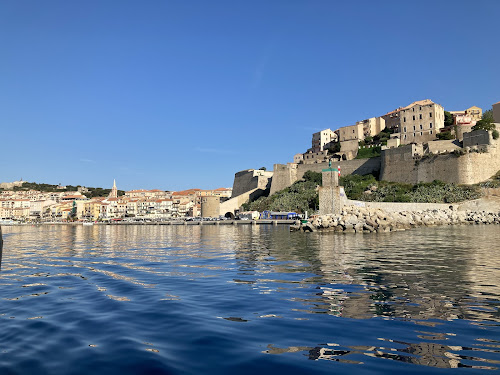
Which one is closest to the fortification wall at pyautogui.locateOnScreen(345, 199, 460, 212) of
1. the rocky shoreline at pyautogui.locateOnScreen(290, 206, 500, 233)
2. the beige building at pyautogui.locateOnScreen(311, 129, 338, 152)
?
the rocky shoreline at pyautogui.locateOnScreen(290, 206, 500, 233)

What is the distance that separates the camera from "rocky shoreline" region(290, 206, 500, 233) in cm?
2379

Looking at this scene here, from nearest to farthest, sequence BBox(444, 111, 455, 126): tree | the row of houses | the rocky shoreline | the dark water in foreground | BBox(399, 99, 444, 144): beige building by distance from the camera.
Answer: the dark water in foreground, the rocky shoreline, BBox(399, 99, 444, 144): beige building, BBox(444, 111, 455, 126): tree, the row of houses

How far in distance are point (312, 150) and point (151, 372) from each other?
73.1 meters

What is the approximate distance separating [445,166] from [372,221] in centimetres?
2467

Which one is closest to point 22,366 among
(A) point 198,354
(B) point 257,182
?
(A) point 198,354

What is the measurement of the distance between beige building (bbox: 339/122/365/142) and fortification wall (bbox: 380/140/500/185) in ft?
42.7

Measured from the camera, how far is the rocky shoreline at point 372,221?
23791mm

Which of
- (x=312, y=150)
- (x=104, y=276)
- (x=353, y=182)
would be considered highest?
(x=312, y=150)

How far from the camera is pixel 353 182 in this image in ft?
166

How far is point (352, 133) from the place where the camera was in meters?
62.5

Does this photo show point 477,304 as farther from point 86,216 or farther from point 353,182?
point 86,216

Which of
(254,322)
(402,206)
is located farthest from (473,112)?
(254,322)

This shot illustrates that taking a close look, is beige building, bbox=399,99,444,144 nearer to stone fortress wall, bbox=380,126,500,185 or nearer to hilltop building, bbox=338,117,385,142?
stone fortress wall, bbox=380,126,500,185

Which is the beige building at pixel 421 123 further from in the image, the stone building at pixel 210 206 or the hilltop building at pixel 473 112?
the stone building at pixel 210 206
